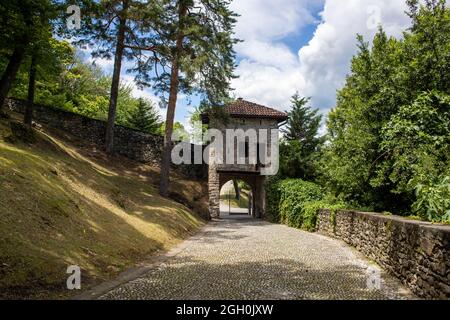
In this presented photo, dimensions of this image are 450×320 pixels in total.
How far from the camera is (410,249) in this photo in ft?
21.3

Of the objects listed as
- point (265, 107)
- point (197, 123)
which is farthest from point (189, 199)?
point (197, 123)

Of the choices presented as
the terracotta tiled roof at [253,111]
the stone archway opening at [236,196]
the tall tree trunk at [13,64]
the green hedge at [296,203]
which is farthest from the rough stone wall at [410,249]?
the stone archway opening at [236,196]

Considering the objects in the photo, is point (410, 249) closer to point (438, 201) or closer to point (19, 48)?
point (438, 201)

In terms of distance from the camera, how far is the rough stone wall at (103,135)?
71.3 ft

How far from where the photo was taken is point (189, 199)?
21.3 metres

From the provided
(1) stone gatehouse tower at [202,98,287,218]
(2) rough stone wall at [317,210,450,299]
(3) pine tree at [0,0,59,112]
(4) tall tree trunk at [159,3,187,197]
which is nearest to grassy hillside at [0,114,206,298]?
(4) tall tree trunk at [159,3,187,197]

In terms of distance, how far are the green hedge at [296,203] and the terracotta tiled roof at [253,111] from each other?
14.7 ft

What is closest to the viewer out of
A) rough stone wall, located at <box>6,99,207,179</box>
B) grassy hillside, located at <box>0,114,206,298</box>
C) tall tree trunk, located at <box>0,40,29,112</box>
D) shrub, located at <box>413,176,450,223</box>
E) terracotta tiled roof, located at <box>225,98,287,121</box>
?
grassy hillside, located at <box>0,114,206,298</box>

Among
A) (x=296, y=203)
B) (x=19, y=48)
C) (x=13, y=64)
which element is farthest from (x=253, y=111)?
(x=19, y=48)

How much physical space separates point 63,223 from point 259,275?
15.5ft

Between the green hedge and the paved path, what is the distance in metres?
5.47

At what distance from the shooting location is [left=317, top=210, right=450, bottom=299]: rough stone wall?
5.12m

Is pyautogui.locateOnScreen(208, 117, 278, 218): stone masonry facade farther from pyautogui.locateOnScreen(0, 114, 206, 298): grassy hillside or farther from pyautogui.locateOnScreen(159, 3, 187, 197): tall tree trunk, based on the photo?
pyautogui.locateOnScreen(0, 114, 206, 298): grassy hillside

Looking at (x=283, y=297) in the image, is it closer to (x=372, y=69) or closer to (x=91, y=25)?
(x=372, y=69)
